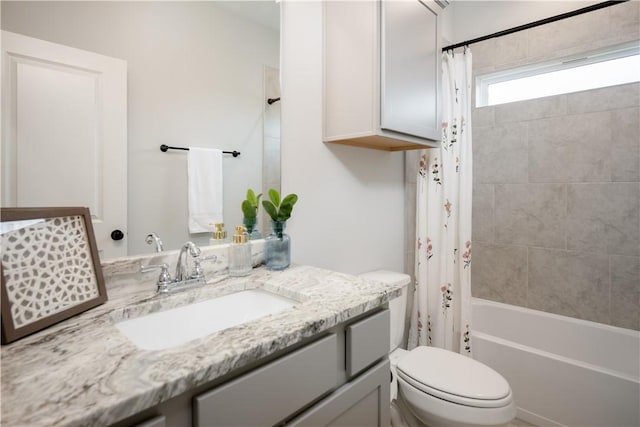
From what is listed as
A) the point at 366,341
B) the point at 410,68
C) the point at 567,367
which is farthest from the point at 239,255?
the point at 567,367

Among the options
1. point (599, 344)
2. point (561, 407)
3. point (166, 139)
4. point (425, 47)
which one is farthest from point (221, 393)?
point (599, 344)

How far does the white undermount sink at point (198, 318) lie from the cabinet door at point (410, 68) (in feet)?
2.86

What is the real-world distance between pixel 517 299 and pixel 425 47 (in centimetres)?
177

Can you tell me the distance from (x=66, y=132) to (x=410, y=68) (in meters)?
1.38

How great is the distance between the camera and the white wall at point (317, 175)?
1.46 m

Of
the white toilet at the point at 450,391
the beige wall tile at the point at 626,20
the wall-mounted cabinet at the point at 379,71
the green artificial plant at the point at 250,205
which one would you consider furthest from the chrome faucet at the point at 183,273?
the beige wall tile at the point at 626,20

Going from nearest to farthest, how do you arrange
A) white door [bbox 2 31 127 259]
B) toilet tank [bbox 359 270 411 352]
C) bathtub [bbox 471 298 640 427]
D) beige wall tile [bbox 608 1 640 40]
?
white door [bbox 2 31 127 259] < bathtub [bbox 471 298 640 427] < toilet tank [bbox 359 270 411 352] < beige wall tile [bbox 608 1 640 40]

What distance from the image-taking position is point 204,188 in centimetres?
120

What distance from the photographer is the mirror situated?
941 millimetres

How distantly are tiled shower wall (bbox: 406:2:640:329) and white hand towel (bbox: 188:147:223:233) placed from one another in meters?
1.37

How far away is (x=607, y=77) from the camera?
1.96 meters

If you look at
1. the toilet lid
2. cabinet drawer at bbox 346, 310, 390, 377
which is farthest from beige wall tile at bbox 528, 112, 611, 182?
cabinet drawer at bbox 346, 310, 390, 377

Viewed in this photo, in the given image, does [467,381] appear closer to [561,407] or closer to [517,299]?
[561,407]

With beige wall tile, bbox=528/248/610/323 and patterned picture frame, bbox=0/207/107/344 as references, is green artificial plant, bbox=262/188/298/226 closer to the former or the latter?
patterned picture frame, bbox=0/207/107/344
